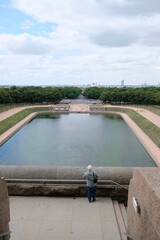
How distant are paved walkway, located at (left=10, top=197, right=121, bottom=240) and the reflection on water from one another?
37.1 feet

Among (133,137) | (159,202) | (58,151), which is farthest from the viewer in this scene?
(133,137)

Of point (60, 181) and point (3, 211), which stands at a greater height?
point (3, 211)

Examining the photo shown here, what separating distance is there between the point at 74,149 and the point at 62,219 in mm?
15445

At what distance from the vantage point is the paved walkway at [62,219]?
12.7ft

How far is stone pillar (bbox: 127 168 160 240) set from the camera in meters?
2.29

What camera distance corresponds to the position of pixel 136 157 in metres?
17.9

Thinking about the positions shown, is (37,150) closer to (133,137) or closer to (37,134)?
(37,134)

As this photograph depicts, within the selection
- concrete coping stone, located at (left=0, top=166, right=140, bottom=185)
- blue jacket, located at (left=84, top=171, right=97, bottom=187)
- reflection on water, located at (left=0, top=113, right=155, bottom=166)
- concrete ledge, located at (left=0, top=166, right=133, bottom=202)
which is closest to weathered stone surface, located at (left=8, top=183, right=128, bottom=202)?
concrete ledge, located at (left=0, top=166, right=133, bottom=202)

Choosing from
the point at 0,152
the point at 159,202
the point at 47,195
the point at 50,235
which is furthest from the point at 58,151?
the point at 159,202

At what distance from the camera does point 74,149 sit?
64.7 feet

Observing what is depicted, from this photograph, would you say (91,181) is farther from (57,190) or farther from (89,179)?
(57,190)

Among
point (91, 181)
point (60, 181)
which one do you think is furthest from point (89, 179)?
point (60, 181)

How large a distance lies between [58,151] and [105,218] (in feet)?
49.7

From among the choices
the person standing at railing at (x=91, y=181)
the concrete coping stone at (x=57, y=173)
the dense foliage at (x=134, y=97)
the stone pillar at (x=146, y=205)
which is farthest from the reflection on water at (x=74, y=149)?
the dense foliage at (x=134, y=97)
